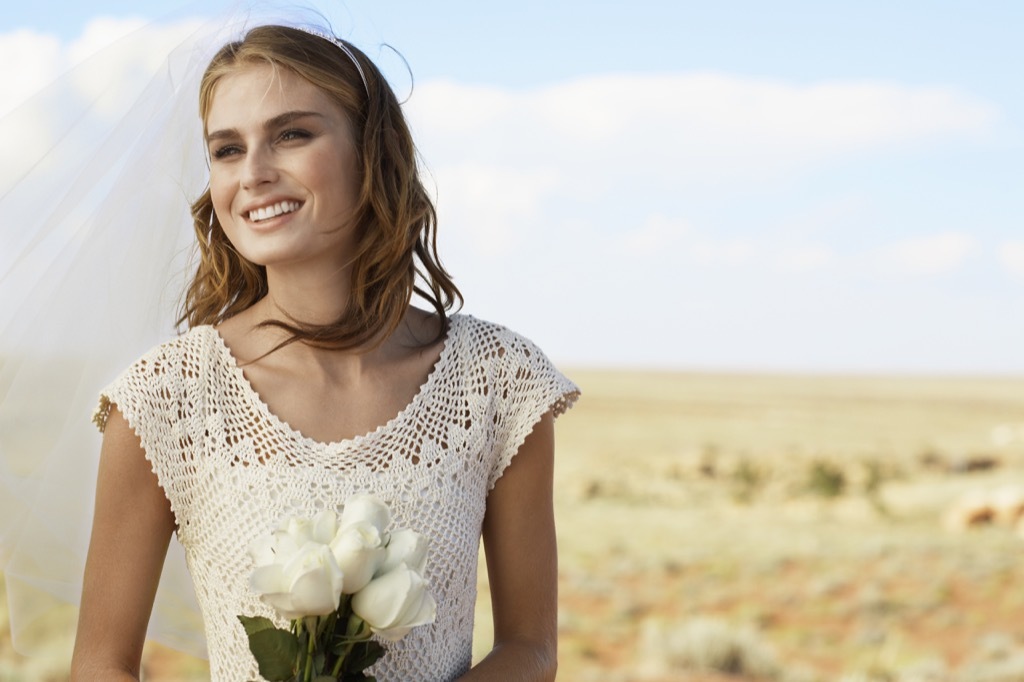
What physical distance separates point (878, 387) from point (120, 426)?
251 feet

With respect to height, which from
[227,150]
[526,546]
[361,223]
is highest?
[227,150]

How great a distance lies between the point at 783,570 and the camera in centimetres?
1672

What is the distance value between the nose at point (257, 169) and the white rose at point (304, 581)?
0.83m

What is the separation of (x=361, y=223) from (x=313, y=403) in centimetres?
38

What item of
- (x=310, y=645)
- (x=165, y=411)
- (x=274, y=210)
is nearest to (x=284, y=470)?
(x=165, y=411)

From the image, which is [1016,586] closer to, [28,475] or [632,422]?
[28,475]

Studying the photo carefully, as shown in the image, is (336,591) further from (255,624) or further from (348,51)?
(348,51)

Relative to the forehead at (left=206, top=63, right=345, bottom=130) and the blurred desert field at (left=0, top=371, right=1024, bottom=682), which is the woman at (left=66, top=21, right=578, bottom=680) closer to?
the forehead at (left=206, top=63, right=345, bottom=130)

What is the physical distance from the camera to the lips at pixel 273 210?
2152 mm

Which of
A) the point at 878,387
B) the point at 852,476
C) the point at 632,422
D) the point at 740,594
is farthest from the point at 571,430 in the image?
the point at 878,387

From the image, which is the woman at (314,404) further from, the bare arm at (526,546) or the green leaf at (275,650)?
the green leaf at (275,650)

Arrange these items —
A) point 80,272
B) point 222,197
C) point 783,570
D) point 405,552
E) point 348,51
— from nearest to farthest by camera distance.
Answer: point 405,552 < point 222,197 < point 348,51 < point 80,272 < point 783,570

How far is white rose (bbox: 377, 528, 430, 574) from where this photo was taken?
1592 millimetres

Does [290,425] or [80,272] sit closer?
[290,425]
